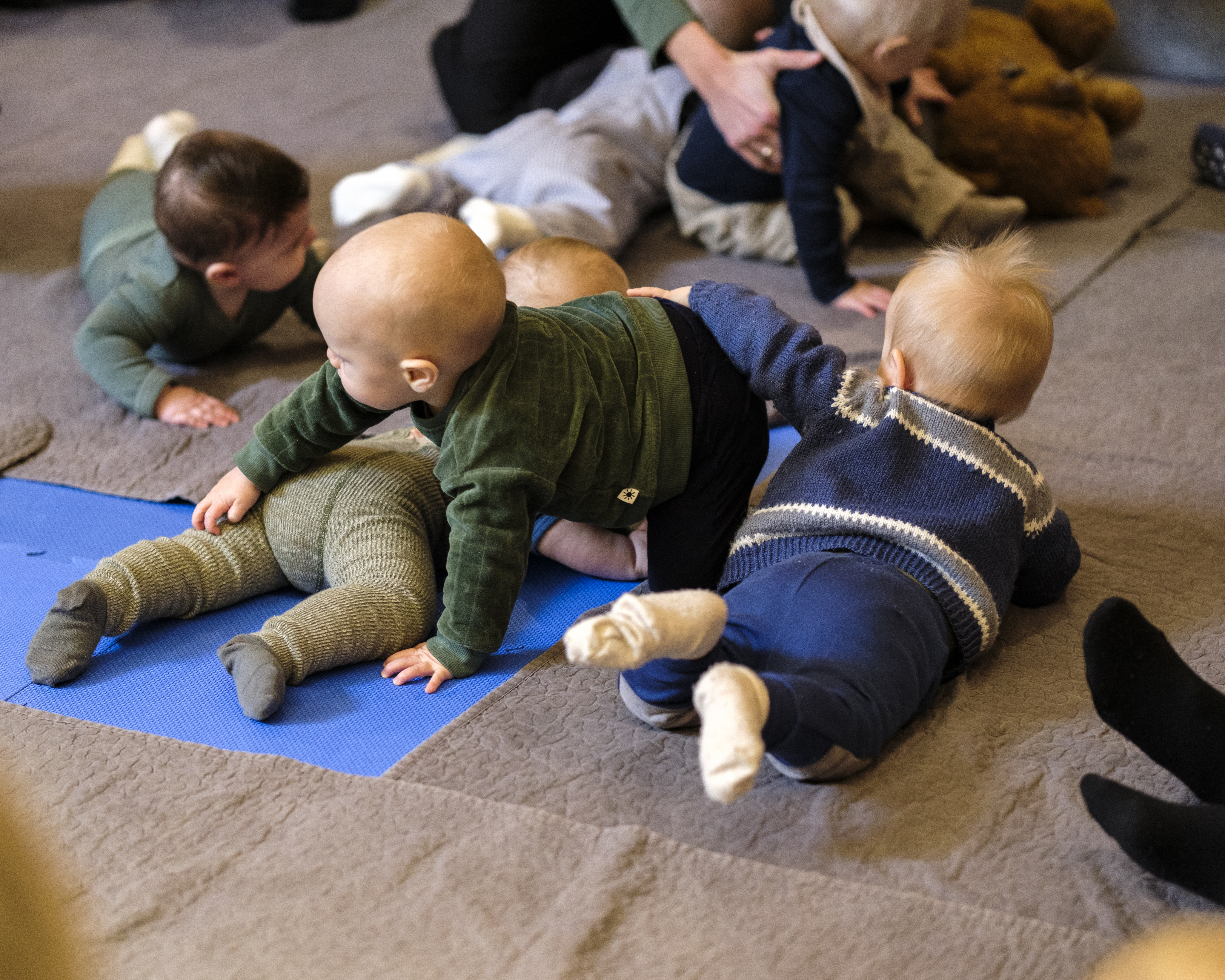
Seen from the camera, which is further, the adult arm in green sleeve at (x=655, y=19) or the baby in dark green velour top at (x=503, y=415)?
the adult arm in green sleeve at (x=655, y=19)

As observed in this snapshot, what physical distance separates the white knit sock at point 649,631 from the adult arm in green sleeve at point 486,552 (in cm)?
20

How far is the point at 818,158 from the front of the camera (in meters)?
1.64

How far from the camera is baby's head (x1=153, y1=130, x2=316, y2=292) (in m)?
1.36

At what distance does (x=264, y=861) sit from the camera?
75 cm

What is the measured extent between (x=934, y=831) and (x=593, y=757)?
0.87ft

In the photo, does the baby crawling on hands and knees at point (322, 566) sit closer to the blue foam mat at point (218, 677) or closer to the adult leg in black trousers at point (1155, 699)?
the blue foam mat at point (218, 677)

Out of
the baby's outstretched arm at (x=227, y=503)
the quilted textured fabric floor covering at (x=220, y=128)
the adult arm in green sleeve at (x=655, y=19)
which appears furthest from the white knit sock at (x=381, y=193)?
the baby's outstretched arm at (x=227, y=503)

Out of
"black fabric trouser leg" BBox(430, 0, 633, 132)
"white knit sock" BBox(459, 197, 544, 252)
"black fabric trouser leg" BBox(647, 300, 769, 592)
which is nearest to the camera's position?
"black fabric trouser leg" BBox(647, 300, 769, 592)

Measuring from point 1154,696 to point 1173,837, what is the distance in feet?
0.38

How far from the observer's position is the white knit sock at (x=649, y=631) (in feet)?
2.32

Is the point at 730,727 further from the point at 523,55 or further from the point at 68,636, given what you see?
the point at 523,55

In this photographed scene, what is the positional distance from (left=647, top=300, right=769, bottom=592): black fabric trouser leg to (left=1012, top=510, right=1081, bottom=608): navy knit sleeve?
27 cm

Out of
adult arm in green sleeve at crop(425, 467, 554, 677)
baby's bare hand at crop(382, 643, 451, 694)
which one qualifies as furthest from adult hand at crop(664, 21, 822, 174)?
baby's bare hand at crop(382, 643, 451, 694)

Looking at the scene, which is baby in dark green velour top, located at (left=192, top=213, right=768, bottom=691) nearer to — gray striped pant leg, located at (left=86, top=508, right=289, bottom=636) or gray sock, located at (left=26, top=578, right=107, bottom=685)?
gray striped pant leg, located at (left=86, top=508, right=289, bottom=636)
